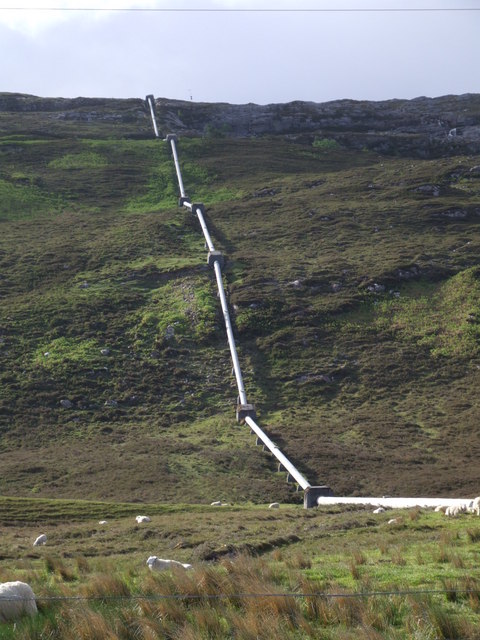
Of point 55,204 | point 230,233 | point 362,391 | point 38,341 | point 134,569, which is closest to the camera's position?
point 134,569

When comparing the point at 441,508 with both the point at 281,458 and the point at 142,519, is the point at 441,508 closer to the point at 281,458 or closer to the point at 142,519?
the point at 142,519

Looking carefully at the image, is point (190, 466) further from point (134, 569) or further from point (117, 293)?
point (117, 293)

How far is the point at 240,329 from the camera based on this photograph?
54250 mm

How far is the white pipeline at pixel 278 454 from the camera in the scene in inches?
1361

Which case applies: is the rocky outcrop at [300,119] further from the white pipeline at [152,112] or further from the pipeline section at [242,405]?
the pipeline section at [242,405]

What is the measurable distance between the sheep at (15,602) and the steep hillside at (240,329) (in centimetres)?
2083

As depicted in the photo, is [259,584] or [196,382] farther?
[196,382]

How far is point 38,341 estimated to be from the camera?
53.1 meters

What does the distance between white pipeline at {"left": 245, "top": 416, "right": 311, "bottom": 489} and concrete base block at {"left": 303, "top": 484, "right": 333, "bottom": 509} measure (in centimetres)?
129

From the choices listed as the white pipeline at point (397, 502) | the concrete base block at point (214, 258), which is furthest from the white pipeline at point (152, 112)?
the white pipeline at point (397, 502)

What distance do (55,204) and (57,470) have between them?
52552mm

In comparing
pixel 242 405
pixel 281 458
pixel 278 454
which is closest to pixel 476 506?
pixel 281 458

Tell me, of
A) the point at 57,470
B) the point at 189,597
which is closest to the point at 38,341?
the point at 57,470

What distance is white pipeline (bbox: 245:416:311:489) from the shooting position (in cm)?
3458
